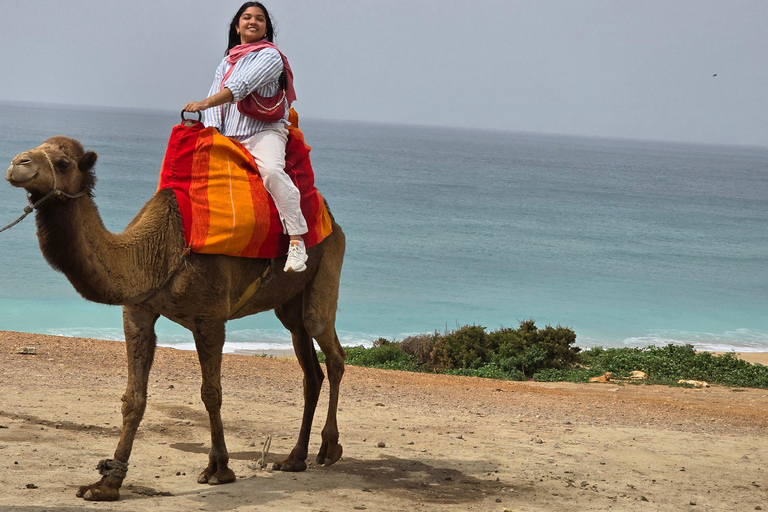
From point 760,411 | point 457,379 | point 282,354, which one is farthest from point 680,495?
point 282,354

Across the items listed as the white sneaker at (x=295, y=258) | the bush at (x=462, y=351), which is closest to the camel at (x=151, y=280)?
the white sneaker at (x=295, y=258)

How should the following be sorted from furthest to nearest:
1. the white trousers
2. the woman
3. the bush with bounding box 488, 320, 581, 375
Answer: the bush with bounding box 488, 320, 581, 375
the white trousers
the woman

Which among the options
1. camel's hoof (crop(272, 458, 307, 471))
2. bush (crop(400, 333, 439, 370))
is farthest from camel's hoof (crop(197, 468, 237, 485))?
bush (crop(400, 333, 439, 370))

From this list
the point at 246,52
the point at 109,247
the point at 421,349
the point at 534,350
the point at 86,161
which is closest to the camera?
the point at 86,161

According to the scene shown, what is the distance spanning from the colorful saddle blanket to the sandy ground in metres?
1.81

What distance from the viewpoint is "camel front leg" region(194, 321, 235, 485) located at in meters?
6.22

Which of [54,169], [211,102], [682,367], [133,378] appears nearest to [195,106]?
[211,102]

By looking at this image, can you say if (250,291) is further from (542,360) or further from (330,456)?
(542,360)

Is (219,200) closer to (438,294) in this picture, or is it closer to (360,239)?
(438,294)

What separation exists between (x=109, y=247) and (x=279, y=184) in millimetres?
1446

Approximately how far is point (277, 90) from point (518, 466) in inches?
156

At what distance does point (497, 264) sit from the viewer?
1854 inches

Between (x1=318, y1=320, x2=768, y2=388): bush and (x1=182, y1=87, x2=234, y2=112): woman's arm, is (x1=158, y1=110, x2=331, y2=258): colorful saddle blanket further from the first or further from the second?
(x1=318, y1=320, x2=768, y2=388): bush

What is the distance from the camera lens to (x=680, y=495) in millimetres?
7145
